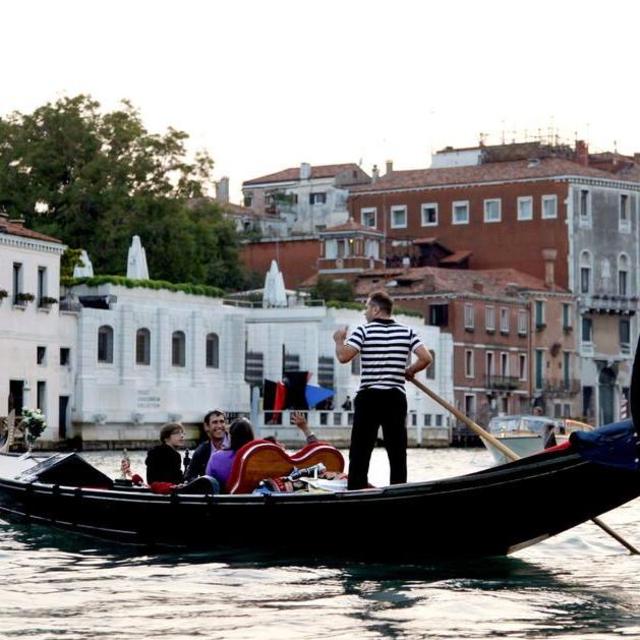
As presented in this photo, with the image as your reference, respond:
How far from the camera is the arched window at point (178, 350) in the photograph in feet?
170

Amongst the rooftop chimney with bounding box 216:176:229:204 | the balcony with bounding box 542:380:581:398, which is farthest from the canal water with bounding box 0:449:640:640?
the rooftop chimney with bounding box 216:176:229:204

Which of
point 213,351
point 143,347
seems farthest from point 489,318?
point 143,347

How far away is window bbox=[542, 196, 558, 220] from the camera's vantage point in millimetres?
69438

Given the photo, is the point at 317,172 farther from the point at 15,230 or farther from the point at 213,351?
the point at 15,230

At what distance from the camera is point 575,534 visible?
58.2 feet

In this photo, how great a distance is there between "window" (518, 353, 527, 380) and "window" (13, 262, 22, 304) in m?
24.8

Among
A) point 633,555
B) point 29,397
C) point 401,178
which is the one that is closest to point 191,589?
point 633,555

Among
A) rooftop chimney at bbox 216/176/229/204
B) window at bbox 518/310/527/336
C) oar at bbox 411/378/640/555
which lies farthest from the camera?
rooftop chimney at bbox 216/176/229/204

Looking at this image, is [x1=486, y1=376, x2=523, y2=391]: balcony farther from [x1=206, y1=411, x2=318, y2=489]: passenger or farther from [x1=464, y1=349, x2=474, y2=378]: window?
[x1=206, y1=411, x2=318, y2=489]: passenger

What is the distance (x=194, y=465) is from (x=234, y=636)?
4.48 metres

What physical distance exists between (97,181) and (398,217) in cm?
1904

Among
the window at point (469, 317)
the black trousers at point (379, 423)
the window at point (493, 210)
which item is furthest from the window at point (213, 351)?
the black trousers at point (379, 423)

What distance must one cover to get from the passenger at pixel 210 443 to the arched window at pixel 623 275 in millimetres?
58273

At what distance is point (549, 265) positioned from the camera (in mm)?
69500
